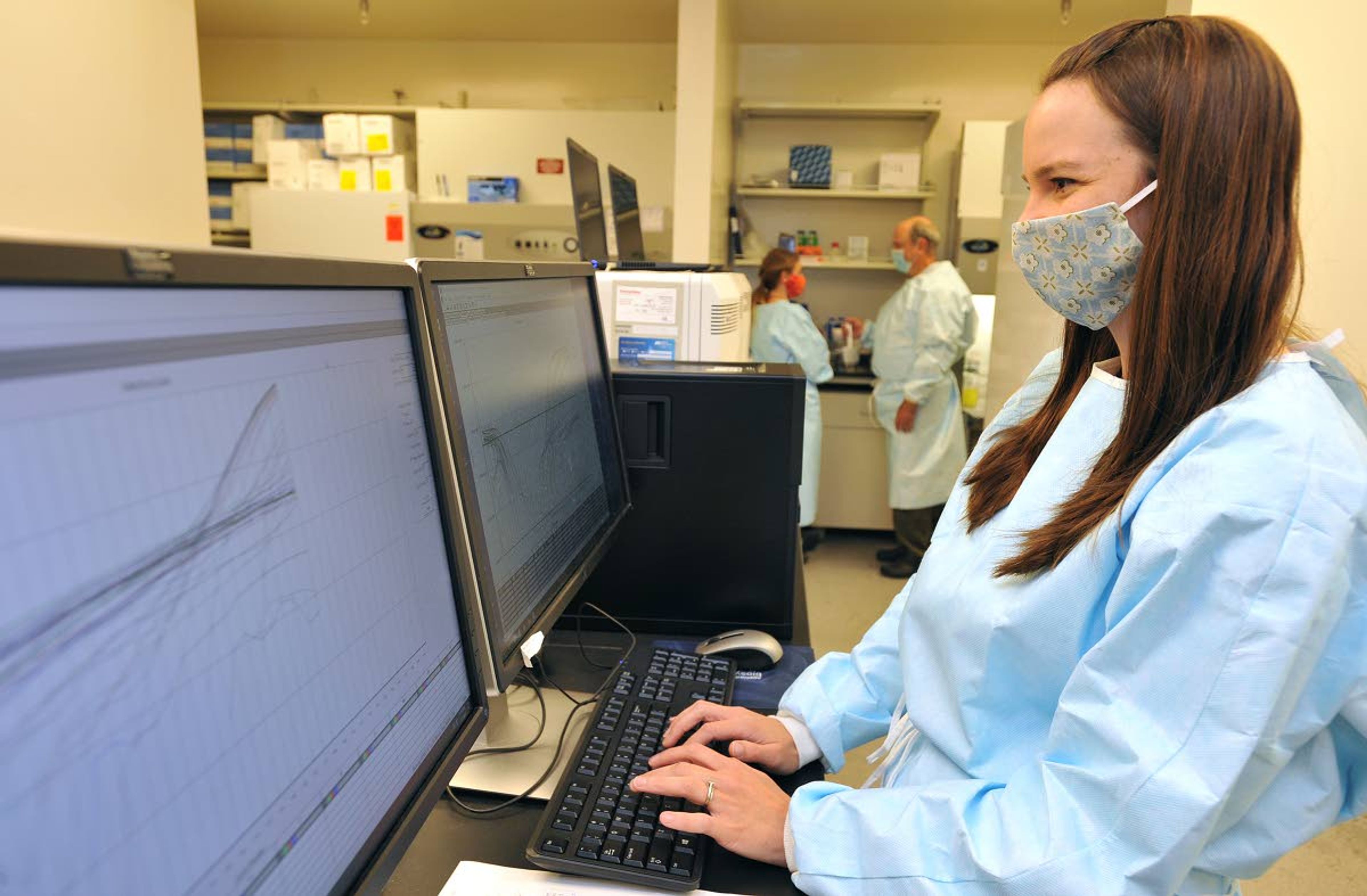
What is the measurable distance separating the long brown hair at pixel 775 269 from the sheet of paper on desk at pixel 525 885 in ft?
12.0

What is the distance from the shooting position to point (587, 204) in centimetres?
229

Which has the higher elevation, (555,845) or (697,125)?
(697,125)

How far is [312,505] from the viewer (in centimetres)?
51

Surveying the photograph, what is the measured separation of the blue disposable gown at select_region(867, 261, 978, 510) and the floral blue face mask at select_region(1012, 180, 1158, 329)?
3255 millimetres

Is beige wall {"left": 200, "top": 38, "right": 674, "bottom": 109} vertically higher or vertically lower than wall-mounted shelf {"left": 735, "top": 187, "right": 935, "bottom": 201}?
higher

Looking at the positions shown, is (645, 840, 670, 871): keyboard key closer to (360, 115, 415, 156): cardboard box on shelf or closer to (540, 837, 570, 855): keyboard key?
(540, 837, 570, 855): keyboard key

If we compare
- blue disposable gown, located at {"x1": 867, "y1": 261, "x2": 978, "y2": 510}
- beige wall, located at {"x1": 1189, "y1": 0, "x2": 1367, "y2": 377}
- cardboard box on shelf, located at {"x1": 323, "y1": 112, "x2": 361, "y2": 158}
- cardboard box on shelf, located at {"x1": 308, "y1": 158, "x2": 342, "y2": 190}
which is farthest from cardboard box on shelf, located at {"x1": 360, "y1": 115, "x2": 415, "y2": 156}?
beige wall, located at {"x1": 1189, "y1": 0, "x2": 1367, "y2": 377}

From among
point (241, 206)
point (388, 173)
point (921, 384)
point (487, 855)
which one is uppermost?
point (388, 173)

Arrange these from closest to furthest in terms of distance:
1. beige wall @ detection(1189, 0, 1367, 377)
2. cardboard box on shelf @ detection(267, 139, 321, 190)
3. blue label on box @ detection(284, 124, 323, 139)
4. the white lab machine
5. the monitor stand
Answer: the monitor stand → the white lab machine → beige wall @ detection(1189, 0, 1367, 377) → cardboard box on shelf @ detection(267, 139, 321, 190) → blue label on box @ detection(284, 124, 323, 139)

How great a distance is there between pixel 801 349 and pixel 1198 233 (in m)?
3.45

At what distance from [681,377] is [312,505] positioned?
0.79 m

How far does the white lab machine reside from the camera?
5.97 feet

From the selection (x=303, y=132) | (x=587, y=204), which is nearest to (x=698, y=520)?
(x=587, y=204)

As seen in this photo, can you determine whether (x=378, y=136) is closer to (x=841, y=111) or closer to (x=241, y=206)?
(x=241, y=206)
